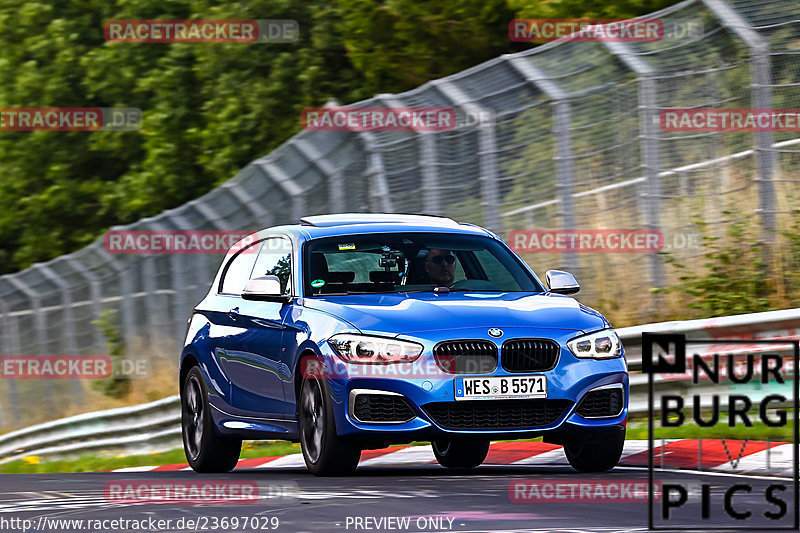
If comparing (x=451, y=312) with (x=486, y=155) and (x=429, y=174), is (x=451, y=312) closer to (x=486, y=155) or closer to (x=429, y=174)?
(x=486, y=155)

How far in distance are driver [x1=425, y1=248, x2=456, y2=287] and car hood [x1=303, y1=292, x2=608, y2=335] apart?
0.41 m

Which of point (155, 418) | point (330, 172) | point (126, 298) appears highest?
point (330, 172)

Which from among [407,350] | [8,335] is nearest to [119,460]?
[8,335]

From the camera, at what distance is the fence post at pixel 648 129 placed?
50.9 feet

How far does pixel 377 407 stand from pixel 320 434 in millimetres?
543

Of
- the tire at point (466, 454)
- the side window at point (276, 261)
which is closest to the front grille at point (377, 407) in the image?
the side window at point (276, 261)

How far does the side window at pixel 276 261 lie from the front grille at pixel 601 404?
2.26 m

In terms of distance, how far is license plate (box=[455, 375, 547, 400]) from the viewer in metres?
9.80

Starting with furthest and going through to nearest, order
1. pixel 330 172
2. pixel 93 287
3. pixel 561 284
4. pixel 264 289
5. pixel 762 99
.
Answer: pixel 93 287 < pixel 330 172 < pixel 762 99 < pixel 561 284 < pixel 264 289

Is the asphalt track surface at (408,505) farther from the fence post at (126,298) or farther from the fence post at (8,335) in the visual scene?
the fence post at (8,335)

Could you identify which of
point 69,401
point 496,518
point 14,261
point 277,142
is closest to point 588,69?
point 496,518

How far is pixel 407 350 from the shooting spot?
32.2 ft

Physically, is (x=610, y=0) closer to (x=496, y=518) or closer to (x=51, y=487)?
(x=51, y=487)

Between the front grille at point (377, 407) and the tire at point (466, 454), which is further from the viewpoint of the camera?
the tire at point (466, 454)
